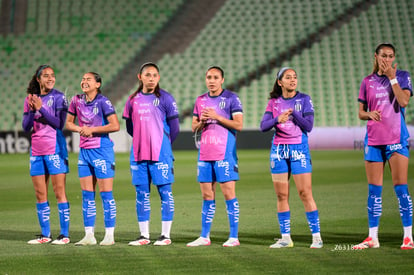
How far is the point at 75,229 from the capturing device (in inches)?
400

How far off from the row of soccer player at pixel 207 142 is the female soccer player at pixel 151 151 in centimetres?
1

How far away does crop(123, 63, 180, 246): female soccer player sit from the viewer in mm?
8578

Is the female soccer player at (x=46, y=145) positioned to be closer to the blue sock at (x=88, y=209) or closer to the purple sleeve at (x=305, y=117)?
the blue sock at (x=88, y=209)

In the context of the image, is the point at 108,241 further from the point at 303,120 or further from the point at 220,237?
the point at 303,120

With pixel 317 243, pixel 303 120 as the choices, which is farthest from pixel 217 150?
pixel 317 243

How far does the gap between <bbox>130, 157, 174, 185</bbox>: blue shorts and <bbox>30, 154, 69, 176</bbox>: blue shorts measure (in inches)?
36.3

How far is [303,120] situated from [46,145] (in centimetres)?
307

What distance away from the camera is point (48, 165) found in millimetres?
8969

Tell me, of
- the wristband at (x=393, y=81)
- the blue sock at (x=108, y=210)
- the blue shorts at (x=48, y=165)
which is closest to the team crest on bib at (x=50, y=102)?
the blue shorts at (x=48, y=165)

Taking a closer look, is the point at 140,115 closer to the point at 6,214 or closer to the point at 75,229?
the point at 75,229

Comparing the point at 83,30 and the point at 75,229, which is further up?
the point at 83,30

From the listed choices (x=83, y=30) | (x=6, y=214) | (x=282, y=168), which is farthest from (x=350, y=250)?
(x=83, y=30)

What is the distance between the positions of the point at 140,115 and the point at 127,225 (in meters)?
2.41

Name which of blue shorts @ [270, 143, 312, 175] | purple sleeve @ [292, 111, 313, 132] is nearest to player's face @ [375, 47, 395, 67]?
purple sleeve @ [292, 111, 313, 132]
